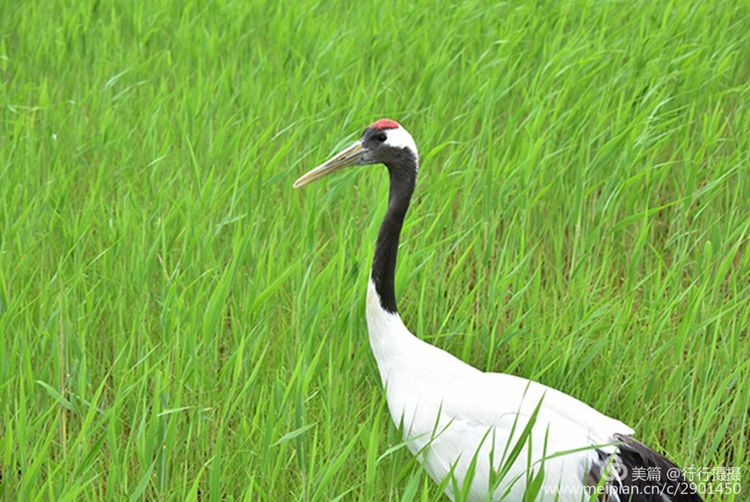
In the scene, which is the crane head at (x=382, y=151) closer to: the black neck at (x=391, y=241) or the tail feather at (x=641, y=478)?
the black neck at (x=391, y=241)

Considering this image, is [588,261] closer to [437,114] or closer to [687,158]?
[687,158]

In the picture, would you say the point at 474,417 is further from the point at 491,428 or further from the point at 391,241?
the point at 391,241

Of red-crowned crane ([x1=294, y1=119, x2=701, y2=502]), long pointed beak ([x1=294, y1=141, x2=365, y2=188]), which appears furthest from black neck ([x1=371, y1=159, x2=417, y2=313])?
long pointed beak ([x1=294, y1=141, x2=365, y2=188])

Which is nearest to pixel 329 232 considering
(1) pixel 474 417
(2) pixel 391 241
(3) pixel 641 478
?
(2) pixel 391 241

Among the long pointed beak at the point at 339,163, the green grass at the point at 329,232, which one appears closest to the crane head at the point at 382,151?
the long pointed beak at the point at 339,163

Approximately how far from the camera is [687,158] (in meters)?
3.17

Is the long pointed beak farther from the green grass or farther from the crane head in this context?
the green grass

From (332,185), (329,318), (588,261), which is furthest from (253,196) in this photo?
(588,261)

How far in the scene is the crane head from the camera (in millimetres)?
2354

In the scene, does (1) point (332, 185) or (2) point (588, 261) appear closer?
(2) point (588, 261)

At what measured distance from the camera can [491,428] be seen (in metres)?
1.91

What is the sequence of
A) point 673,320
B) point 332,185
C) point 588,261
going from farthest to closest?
point 332,185
point 588,261
point 673,320

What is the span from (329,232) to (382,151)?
684mm

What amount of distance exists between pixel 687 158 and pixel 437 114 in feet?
3.15
